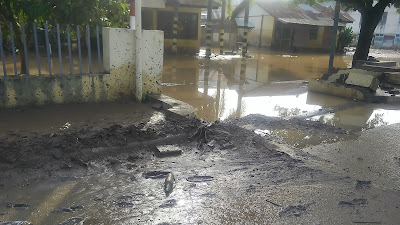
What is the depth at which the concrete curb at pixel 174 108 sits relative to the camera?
553cm

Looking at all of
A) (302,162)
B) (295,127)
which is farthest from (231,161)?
(295,127)

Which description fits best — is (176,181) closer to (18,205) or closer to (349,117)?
(18,205)

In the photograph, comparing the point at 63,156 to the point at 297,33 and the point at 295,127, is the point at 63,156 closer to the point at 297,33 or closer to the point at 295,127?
the point at 295,127

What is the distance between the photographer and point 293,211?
10.4ft

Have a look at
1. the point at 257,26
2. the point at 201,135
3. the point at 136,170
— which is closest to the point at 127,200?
the point at 136,170

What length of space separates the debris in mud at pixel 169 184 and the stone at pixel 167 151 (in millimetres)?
703

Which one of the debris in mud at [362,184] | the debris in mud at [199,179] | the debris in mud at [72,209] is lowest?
the debris in mud at [72,209]

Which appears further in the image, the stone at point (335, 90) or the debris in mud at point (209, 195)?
the stone at point (335, 90)

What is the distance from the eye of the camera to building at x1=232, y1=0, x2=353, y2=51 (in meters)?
28.3

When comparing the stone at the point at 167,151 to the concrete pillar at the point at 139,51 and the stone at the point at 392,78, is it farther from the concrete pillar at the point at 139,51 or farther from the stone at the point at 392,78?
the stone at the point at 392,78

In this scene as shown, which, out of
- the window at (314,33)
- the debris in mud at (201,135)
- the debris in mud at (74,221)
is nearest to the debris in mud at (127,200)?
the debris in mud at (74,221)

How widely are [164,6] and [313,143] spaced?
49.5 ft

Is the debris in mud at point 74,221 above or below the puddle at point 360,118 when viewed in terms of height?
below

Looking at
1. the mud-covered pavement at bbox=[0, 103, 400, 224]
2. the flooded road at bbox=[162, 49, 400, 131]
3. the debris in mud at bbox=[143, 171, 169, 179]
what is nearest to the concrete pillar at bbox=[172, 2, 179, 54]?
the flooded road at bbox=[162, 49, 400, 131]
